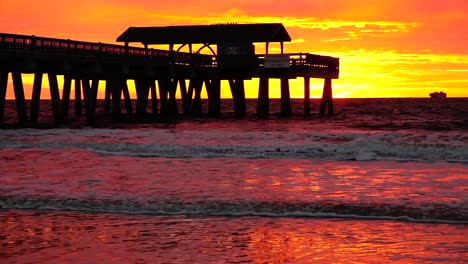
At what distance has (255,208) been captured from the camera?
14578 millimetres

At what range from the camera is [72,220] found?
13.5 metres

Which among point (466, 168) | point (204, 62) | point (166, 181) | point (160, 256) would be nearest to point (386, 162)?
point (466, 168)

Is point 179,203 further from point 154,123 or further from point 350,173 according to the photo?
point 154,123

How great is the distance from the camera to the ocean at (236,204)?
11.1 metres

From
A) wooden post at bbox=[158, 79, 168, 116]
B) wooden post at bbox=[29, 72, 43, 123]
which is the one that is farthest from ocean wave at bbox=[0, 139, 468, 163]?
wooden post at bbox=[158, 79, 168, 116]

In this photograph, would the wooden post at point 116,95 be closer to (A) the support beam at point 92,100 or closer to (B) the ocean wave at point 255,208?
(A) the support beam at point 92,100

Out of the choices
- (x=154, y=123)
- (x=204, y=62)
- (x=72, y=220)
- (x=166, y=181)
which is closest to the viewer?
(x=72, y=220)

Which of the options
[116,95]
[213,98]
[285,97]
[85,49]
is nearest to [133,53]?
[116,95]

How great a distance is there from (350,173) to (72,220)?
9.67 m

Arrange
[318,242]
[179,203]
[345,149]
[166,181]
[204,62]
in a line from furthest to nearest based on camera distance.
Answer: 1. [204,62]
2. [345,149]
3. [166,181]
4. [179,203]
5. [318,242]

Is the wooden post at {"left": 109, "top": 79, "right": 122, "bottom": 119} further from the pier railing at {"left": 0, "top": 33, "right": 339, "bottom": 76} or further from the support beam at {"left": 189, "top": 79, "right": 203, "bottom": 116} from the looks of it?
the support beam at {"left": 189, "top": 79, "right": 203, "bottom": 116}

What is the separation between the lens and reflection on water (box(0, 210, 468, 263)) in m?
10.7

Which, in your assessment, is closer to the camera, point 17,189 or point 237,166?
point 17,189

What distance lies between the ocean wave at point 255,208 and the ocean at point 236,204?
21mm
